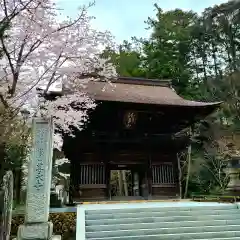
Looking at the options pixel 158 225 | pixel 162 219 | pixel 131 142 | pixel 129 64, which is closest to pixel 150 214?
pixel 162 219

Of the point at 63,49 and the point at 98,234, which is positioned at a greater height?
the point at 63,49

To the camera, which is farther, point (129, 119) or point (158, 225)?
point (129, 119)

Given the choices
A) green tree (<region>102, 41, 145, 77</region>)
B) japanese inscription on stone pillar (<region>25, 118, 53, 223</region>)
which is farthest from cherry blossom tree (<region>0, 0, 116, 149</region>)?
green tree (<region>102, 41, 145, 77</region>)

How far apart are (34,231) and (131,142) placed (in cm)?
696

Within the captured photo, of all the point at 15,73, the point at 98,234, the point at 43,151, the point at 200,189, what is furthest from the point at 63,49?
the point at 200,189

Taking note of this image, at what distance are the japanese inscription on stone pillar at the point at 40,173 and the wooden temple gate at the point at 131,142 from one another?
4.80m

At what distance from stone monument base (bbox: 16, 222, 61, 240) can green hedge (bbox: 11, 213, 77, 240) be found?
2218mm

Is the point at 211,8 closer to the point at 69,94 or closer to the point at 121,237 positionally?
the point at 69,94

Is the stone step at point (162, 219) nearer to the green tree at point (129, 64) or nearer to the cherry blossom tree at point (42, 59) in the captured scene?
the cherry blossom tree at point (42, 59)

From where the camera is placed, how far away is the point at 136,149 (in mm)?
12844

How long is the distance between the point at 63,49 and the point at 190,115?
6898 mm

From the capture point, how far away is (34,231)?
238 inches

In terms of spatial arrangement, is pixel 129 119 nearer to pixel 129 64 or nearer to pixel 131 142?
pixel 131 142

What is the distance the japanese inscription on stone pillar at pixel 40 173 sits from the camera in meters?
6.20
